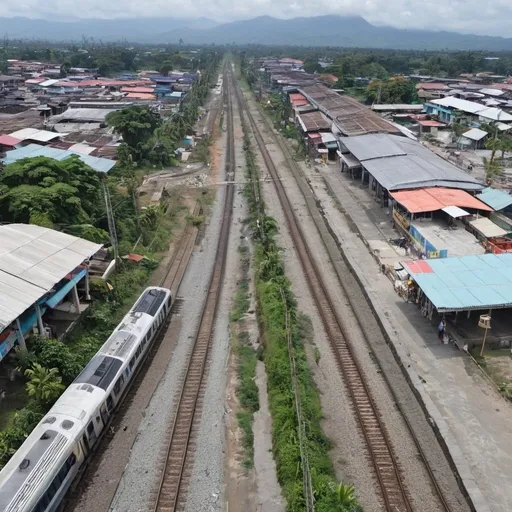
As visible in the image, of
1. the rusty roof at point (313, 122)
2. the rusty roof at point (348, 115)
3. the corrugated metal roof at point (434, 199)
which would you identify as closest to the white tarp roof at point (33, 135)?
the rusty roof at point (313, 122)

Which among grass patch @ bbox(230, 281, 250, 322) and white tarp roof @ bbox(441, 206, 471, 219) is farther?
white tarp roof @ bbox(441, 206, 471, 219)

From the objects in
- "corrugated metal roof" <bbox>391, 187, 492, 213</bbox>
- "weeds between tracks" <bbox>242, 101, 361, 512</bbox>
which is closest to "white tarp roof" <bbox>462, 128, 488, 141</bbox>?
"corrugated metal roof" <bbox>391, 187, 492, 213</bbox>

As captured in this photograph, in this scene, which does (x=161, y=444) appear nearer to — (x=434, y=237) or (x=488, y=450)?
(x=488, y=450)

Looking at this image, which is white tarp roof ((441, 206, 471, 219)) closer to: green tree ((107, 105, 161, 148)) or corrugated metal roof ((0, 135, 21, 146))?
green tree ((107, 105, 161, 148))

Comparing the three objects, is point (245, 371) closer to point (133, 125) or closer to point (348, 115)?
point (133, 125)

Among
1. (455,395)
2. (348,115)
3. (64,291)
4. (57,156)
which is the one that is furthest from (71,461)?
(348,115)

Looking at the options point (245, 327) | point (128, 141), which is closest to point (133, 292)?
point (245, 327)

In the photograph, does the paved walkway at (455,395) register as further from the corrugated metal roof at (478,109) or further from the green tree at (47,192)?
the corrugated metal roof at (478,109)
